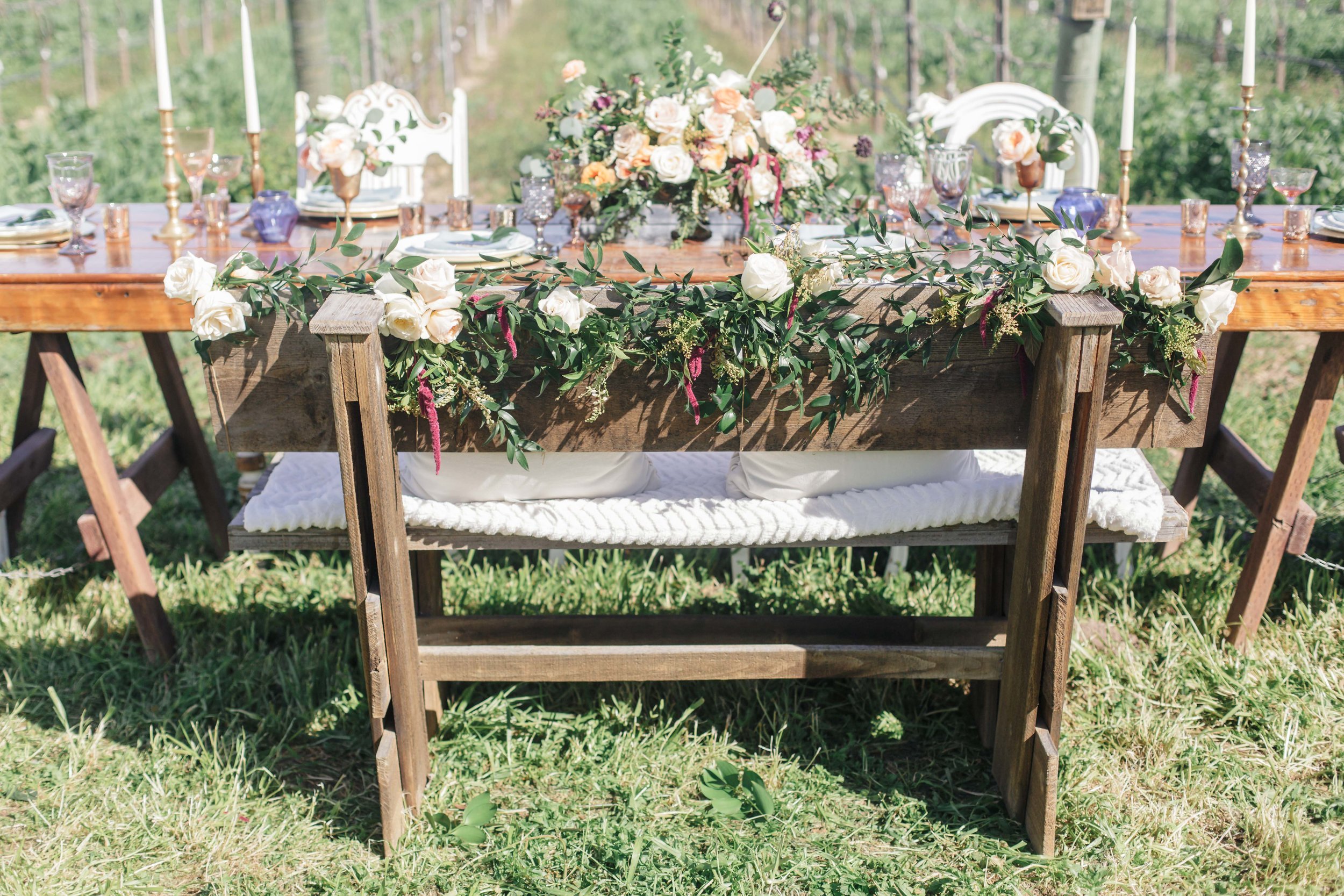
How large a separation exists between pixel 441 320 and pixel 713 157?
1.05 metres

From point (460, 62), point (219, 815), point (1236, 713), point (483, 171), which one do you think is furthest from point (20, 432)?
point (460, 62)

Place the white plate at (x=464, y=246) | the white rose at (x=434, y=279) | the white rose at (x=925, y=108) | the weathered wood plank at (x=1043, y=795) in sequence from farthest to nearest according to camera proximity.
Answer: the white rose at (x=925, y=108), the white plate at (x=464, y=246), the weathered wood plank at (x=1043, y=795), the white rose at (x=434, y=279)

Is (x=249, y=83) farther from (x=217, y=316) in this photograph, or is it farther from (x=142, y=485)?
(x=217, y=316)

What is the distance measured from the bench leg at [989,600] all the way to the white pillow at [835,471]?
26 cm

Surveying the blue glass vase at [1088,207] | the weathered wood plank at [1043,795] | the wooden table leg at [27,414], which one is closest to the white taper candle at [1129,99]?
the blue glass vase at [1088,207]

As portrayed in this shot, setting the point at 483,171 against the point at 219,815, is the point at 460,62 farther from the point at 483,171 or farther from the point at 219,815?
the point at 219,815

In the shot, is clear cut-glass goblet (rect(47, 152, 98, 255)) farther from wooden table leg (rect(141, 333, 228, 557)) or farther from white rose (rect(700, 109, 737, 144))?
white rose (rect(700, 109, 737, 144))

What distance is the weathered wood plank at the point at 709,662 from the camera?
91.9 inches

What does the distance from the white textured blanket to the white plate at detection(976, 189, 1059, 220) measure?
961 mm

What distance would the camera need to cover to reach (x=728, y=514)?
230cm

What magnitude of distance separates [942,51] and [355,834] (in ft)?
43.0

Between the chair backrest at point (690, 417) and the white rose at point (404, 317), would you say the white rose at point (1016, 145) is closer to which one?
the chair backrest at point (690, 417)

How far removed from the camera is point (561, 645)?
250cm

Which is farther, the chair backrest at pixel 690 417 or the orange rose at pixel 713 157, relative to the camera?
the orange rose at pixel 713 157
